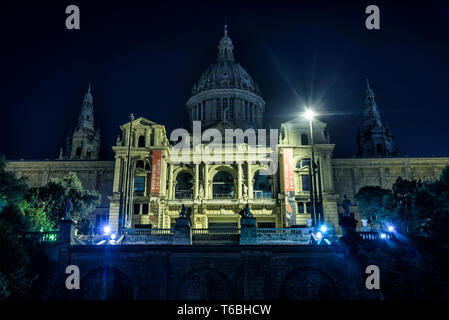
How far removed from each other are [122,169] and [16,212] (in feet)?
79.7

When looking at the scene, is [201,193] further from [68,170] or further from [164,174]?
[68,170]

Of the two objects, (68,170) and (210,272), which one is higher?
(68,170)

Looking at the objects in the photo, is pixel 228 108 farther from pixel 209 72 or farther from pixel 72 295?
pixel 72 295

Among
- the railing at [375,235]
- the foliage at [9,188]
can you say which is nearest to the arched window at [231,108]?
the foliage at [9,188]

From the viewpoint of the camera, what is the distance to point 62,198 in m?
40.1

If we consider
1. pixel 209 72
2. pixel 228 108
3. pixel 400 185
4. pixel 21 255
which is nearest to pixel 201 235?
pixel 21 255

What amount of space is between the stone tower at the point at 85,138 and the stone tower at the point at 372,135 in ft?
154

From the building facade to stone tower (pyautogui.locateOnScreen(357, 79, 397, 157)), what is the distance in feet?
34.9

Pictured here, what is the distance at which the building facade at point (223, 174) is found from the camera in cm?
4759

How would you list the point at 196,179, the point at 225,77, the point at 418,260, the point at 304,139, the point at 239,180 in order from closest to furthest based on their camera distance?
the point at 418,260
the point at 239,180
the point at 196,179
the point at 304,139
the point at 225,77

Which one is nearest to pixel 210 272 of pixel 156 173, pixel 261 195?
pixel 156 173

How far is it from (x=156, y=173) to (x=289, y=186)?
1600 cm

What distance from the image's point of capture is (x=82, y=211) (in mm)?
42688

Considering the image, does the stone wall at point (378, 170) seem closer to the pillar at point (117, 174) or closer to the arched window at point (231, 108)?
the arched window at point (231, 108)
